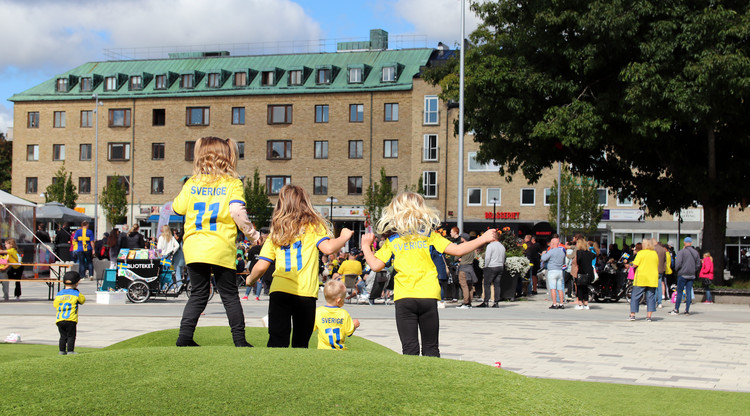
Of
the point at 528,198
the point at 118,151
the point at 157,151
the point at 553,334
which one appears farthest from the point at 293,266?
the point at 118,151

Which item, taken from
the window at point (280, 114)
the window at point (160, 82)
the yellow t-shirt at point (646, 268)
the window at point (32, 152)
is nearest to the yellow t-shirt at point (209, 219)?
the yellow t-shirt at point (646, 268)

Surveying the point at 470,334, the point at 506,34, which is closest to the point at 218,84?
the point at 506,34

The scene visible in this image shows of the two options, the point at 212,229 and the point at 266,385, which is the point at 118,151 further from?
the point at 266,385

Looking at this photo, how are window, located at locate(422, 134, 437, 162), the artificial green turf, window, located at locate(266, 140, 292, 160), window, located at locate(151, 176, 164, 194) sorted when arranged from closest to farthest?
the artificial green turf
window, located at locate(422, 134, 437, 162)
window, located at locate(266, 140, 292, 160)
window, located at locate(151, 176, 164, 194)

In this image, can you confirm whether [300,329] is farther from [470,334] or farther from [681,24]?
[681,24]

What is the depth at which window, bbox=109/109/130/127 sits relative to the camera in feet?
229

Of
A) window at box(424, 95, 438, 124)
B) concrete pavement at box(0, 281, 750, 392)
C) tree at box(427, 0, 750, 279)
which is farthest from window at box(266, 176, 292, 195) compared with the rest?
concrete pavement at box(0, 281, 750, 392)

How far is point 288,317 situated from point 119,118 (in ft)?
218

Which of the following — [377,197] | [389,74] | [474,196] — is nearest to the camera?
[377,197]

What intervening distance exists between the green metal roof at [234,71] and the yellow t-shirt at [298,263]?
189 ft

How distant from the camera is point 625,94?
1007 inches

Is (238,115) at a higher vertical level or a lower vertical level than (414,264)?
higher

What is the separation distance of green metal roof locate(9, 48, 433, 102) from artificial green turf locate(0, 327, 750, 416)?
59.3 metres

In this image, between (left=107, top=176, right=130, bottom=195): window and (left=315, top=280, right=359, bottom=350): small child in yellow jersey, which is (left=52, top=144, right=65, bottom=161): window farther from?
(left=315, top=280, right=359, bottom=350): small child in yellow jersey
